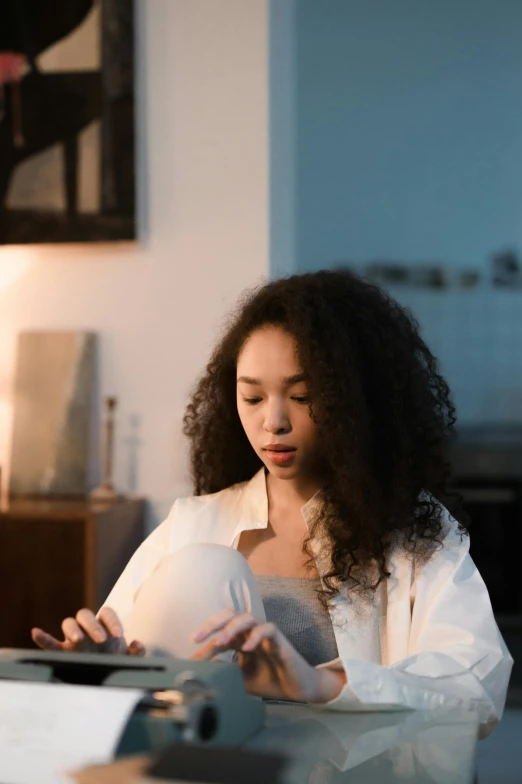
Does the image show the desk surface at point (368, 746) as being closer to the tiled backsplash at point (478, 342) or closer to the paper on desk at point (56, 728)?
the paper on desk at point (56, 728)

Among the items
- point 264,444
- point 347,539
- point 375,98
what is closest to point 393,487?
point 347,539

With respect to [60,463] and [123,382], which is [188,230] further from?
[60,463]

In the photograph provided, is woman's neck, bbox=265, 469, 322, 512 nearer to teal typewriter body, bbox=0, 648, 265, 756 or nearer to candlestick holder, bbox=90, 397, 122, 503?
teal typewriter body, bbox=0, 648, 265, 756

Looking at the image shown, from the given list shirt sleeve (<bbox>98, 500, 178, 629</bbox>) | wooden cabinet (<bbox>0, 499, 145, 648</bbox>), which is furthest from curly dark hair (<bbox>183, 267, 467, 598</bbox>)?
wooden cabinet (<bbox>0, 499, 145, 648</bbox>)

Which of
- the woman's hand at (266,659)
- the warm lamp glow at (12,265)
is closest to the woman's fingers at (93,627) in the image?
the woman's hand at (266,659)

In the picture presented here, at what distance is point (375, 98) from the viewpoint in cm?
468

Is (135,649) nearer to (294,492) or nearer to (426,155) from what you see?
(294,492)

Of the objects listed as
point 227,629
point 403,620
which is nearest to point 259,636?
point 227,629

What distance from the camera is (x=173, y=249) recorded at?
3117 millimetres

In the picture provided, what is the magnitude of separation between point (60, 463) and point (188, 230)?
83cm

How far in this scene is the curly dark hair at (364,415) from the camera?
5.65 ft

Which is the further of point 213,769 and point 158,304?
point 158,304

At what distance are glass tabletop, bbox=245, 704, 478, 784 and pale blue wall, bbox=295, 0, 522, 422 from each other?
3.30 m

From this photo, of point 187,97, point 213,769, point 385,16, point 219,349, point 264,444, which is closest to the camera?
point 213,769
